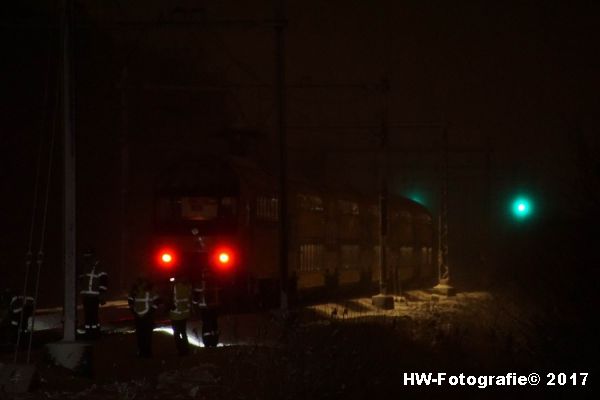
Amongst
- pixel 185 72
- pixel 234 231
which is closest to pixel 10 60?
pixel 185 72

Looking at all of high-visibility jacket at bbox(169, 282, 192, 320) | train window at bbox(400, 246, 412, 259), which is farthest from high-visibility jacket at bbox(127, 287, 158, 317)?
train window at bbox(400, 246, 412, 259)

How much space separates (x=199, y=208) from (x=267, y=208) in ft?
7.48

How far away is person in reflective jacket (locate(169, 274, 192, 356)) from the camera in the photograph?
16875 millimetres

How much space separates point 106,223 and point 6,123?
7.40m

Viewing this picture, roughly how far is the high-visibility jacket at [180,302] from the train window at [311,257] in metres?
13.3

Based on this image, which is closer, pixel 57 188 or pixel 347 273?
pixel 347 273

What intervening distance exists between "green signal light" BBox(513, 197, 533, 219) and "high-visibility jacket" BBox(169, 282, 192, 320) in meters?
18.8

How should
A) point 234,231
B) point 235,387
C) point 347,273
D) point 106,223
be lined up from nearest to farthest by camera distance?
point 235,387, point 234,231, point 347,273, point 106,223

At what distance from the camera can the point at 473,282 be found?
167 feet

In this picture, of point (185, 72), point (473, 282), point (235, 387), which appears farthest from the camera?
point (185, 72)

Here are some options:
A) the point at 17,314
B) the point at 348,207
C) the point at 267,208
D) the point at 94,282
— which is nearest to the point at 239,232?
the point at 267,208

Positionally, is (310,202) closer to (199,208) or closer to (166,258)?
(199,208)

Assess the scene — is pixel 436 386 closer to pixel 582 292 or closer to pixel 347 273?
pixel 582 292

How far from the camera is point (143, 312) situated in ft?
54.6
